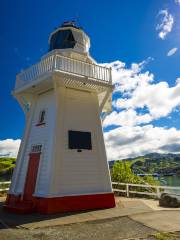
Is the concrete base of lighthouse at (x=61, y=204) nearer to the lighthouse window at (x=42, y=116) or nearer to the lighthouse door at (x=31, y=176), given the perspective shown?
the lighthouse door at (x=31, y=176)

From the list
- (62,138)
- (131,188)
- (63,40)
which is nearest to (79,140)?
(62,138)

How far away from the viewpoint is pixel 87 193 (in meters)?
10.6

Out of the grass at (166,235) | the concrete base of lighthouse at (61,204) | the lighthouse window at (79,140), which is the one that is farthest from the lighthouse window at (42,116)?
the grass at (166,235)

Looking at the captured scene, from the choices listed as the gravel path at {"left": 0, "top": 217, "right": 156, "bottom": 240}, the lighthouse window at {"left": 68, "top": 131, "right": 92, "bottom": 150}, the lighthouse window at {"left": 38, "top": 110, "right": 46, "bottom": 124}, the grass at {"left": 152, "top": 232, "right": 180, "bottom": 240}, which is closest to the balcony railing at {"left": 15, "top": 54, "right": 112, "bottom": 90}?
the lighthouse window at {"left": 38, "top": 110, "right": 46, "bottom": 124}

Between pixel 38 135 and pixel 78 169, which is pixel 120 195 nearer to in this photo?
pixel 78 169

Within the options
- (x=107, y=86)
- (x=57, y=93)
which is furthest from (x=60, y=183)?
(x=107, y=86)

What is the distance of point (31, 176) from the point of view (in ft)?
35.8

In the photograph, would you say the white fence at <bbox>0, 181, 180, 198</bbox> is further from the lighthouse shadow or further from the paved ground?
the lighthouse shadow

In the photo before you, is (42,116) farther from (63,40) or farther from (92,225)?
(92,225)

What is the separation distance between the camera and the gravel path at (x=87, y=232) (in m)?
6.34

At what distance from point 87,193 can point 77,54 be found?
6891 mm

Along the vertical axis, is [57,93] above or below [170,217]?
above

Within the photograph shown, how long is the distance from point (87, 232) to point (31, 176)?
4.81m

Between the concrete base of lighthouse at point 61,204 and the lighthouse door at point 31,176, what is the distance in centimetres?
35
